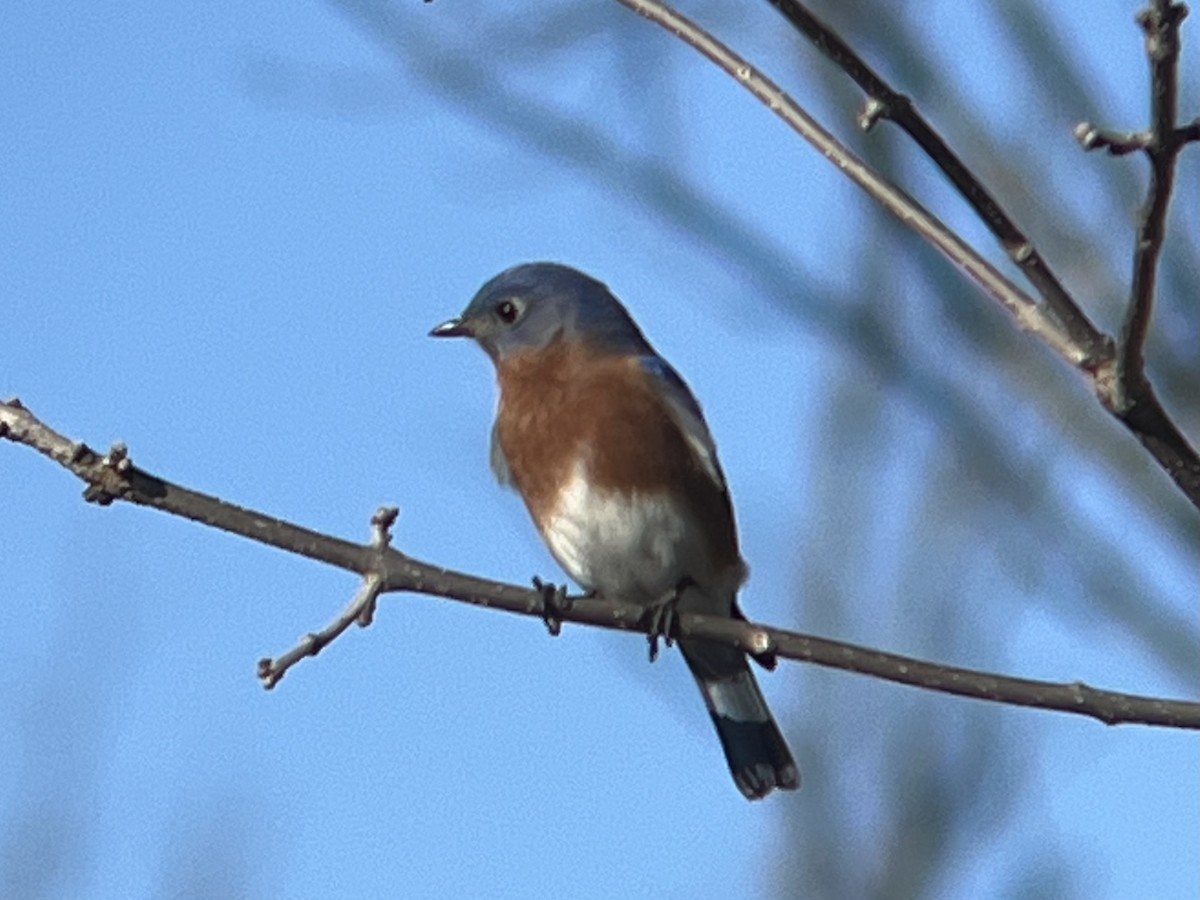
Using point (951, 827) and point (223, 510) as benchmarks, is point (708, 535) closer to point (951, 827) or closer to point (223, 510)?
point (951, 827)

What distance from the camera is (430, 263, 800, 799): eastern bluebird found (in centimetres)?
474

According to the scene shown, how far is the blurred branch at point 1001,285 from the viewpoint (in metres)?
2.23

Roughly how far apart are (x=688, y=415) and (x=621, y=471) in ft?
0.86

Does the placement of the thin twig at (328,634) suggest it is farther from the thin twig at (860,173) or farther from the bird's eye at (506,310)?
the bird's eye at (506,310)

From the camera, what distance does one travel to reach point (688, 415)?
4.89 m

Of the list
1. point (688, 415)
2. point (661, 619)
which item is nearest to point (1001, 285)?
point (661, 619)

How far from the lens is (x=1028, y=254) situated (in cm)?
225

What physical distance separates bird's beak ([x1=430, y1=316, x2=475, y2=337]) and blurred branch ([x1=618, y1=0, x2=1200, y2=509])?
3.00 m

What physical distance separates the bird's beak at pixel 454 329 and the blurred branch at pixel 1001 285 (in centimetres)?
300

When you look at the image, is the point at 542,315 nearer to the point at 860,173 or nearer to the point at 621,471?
the point at 621,471

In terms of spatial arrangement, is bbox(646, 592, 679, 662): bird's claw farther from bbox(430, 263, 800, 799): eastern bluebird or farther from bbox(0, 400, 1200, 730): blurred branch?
bbox(0, 400, 1200, 730): blurred branch

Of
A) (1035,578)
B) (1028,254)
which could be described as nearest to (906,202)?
(1028,254)

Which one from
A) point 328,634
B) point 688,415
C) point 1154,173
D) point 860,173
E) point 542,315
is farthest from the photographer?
point 542,315

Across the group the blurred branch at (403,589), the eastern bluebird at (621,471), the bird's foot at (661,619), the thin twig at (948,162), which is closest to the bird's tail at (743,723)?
the eastern bluebird at (621,471)
